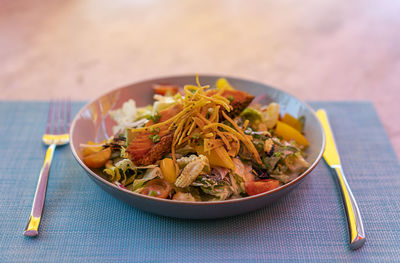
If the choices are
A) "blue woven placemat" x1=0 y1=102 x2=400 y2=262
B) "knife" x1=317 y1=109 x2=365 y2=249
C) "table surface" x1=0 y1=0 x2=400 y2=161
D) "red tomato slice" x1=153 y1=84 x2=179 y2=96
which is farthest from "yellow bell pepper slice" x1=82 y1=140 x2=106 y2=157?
"table surface" x1=0 y1=0 x2=400 y2=161

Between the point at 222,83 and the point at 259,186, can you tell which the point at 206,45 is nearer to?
the point at 222,83

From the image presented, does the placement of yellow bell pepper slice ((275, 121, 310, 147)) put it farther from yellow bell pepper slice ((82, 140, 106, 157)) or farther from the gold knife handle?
yellow bell pepper slice ((82, 140, 106, 157))

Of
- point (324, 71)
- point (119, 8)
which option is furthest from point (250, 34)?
point (119, 8)

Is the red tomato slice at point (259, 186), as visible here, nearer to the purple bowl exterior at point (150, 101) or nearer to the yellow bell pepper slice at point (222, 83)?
the purple bowl exterior at point (150, 101)

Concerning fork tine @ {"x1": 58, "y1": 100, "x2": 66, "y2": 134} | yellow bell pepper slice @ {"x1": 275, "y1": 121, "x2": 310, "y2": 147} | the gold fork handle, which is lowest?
fork tine @ {"x1": 58, "y1": 100, "x2": 66, "y2": 134}

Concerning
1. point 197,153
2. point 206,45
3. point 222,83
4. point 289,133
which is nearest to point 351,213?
point 289,133

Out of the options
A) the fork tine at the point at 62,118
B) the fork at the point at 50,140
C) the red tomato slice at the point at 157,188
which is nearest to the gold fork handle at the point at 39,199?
the fork at the point at 50,140

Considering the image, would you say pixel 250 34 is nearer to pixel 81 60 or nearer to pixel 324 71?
pixel 324 71
